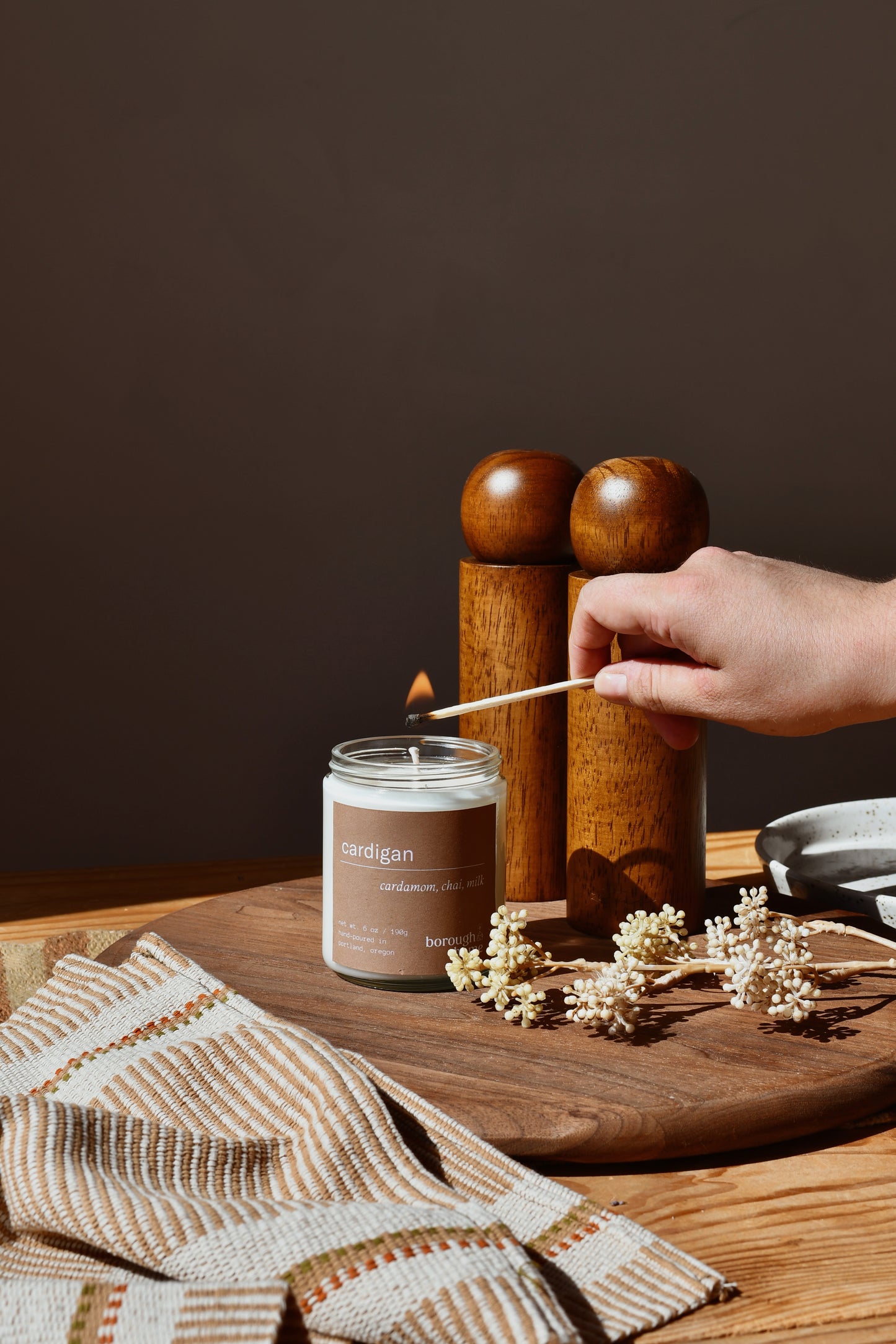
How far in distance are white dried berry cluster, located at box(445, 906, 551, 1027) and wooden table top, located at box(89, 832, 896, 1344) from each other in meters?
0.08

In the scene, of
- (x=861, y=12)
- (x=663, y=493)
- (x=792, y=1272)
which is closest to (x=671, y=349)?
(x=861, y=12)

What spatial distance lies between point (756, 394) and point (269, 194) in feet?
2.22

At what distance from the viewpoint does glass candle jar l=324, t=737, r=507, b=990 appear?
0.54m

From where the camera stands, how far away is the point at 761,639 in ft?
1.85

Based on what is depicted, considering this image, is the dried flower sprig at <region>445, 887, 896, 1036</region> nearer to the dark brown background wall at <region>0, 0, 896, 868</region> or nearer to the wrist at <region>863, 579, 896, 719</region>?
the wrist at <region>863, 579, 896, 719</region>

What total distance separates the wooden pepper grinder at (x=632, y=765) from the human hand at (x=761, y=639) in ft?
0.12

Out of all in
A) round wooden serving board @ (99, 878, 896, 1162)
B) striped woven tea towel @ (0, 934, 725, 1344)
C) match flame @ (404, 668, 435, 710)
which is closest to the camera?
striped woven tea towel @ (0, 934, 725, 1344)

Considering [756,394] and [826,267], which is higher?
[826,267]

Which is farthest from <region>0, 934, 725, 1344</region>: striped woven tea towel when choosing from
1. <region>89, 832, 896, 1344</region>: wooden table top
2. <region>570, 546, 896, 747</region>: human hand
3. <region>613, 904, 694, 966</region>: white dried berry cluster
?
<region>570, 546, 896, 747</region>: human hand

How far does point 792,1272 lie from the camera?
1.24ft

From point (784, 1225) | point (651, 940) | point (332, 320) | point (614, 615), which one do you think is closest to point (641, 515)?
point (614, 615)

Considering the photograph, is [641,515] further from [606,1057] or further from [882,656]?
[606,1057]

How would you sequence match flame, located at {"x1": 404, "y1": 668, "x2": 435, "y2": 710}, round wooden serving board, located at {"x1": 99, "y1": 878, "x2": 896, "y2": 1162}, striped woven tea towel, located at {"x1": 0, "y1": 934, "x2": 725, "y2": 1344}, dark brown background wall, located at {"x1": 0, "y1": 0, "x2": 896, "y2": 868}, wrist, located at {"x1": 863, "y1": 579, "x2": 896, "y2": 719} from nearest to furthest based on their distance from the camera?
striped woven tea towel, located at {"x1": 0, "y1": 934, "x2": 725, "y2": 1344} < round wooden serving board, located at {"x1": 99, "y1": 878, "x2": 896, "y2": 1162} < wrist, located at {"x1": 863, "y1": 579, "x2": 896, "y2": 719} < match flame, located at {"x1": 404, "y1": 668, "x2": 435, "y2": 710} < dark brown background wall, located at {"x1": 0, "y1": 0, "x2": 896, "y2": 868}

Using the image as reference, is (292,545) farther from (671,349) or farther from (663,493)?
(663,493)
